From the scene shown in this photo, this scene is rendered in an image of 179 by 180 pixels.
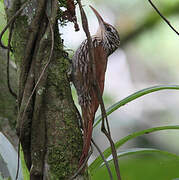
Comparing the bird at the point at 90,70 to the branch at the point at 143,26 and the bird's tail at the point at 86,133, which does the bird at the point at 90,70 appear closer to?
the bird's tail at the point at 86,133

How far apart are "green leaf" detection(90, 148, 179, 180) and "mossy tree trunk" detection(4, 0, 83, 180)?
0.33 meters

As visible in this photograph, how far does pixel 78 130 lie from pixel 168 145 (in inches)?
131

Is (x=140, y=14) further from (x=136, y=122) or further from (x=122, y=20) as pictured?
(x=136, y=122)

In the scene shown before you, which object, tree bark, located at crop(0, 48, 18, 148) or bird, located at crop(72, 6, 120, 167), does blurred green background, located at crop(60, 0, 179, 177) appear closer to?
bird, located at crop(72, 6, 120, 167)

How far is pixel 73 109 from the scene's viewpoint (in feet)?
4.74

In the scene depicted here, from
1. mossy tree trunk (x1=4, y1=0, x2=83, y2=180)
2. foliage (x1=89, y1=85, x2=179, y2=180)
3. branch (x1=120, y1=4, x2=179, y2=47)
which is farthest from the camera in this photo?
branch (x1=120, y1=4, x2=179, y2=47)

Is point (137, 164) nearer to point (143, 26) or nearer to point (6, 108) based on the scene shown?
point (6, 108)

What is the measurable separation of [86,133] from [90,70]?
319mm

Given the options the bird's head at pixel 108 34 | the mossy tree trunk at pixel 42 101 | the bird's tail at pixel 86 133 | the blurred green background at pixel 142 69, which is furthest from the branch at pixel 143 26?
the mossy tree trunk at pixel 42 101

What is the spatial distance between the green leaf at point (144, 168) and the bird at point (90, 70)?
0.23m

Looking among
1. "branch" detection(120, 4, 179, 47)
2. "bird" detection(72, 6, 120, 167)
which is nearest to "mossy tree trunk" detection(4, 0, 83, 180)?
"bird" detection(72, 6, 120, 167)

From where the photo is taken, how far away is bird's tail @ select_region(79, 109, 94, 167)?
4.69 feet

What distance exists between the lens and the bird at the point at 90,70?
5.72 feet

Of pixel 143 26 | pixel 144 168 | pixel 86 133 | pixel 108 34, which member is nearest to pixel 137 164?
pixel 144 168
